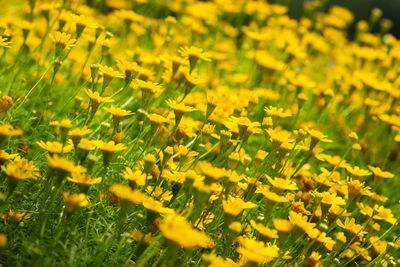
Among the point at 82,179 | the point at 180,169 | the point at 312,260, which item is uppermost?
the point at 82,179

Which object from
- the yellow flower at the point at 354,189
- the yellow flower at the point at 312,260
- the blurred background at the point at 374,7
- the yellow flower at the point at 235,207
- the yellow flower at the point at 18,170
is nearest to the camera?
the yellow flower at the point at 18,170

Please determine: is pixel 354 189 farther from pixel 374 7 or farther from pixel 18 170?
pixel 374 7

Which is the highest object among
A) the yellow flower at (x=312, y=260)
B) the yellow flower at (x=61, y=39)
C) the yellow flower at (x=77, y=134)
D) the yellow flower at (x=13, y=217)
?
the yellow flower at (x=61, y=39)

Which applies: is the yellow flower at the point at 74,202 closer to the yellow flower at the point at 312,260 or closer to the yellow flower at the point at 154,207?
the yellow flower at the point at 154,207

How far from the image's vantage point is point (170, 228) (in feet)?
4.54

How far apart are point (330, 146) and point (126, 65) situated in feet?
5.33

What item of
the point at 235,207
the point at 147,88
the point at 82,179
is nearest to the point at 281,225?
the point at 235,207

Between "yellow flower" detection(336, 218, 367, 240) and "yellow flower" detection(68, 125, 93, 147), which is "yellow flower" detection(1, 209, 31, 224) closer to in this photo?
"yellow flower" detection(68, 125, 93, 147)

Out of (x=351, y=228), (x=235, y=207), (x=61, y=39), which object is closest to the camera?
(x=235, y=207)

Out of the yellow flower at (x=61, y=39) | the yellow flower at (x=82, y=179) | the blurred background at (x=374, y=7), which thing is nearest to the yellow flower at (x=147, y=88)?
the yellow flower at (x=61, y=39)

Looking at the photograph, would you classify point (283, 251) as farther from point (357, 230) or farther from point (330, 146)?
point (330, 146)

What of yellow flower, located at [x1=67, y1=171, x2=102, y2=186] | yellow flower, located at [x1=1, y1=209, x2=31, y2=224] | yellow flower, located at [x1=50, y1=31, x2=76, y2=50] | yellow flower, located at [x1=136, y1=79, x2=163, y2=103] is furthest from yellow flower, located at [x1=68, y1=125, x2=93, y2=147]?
yellow flower, located at [x1=50, y1=31, x2=76, y2=50]

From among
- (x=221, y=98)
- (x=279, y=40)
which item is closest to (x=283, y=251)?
(x=221, y=98)

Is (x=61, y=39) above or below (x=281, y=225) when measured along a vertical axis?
above
